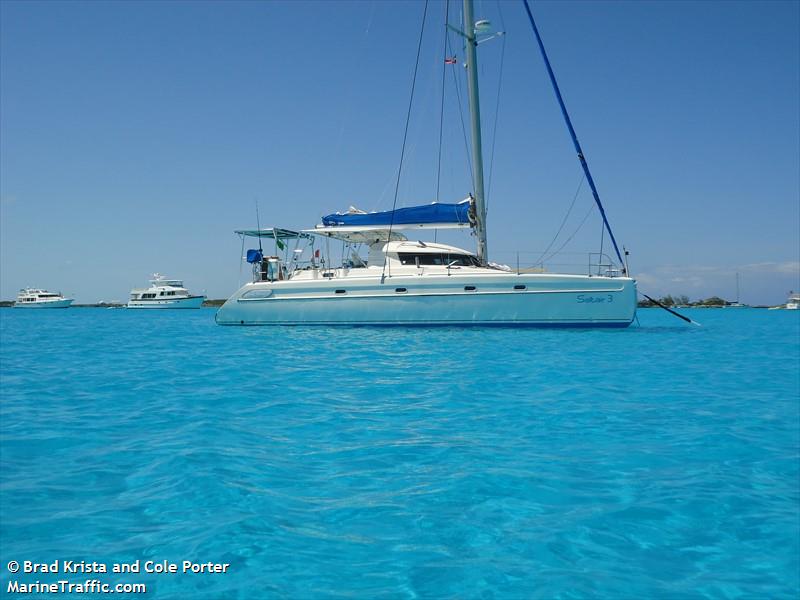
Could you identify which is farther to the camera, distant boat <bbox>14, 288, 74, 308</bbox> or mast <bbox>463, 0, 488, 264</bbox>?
distant boat <bbox>14, 288, 74, 308</bbox>

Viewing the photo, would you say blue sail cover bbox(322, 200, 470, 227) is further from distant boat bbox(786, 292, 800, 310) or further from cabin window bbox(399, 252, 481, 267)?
distant boat bbox(786, 292, 800, 310)

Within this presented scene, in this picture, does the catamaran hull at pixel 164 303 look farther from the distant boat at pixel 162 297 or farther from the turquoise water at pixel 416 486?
the turquoise water at pixel 416 486

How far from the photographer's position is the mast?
19.4 m

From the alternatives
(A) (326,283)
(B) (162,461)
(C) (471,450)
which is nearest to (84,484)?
(B) (162,461)

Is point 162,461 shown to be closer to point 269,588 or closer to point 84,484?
point 84,484

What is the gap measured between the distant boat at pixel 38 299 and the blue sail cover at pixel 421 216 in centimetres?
8035

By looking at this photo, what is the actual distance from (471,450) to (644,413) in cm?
282

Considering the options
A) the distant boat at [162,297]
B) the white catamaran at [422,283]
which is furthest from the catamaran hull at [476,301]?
the distant boat at [162,297]

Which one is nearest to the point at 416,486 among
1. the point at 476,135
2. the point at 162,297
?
the point at 476,135

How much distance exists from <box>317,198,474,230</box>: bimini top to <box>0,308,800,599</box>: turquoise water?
37.7 ft

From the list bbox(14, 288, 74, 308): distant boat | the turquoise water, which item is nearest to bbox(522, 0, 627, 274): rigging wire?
the turquoise water

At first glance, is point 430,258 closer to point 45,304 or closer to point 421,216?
point 421,216

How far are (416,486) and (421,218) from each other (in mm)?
16438

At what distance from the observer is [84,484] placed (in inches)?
156
